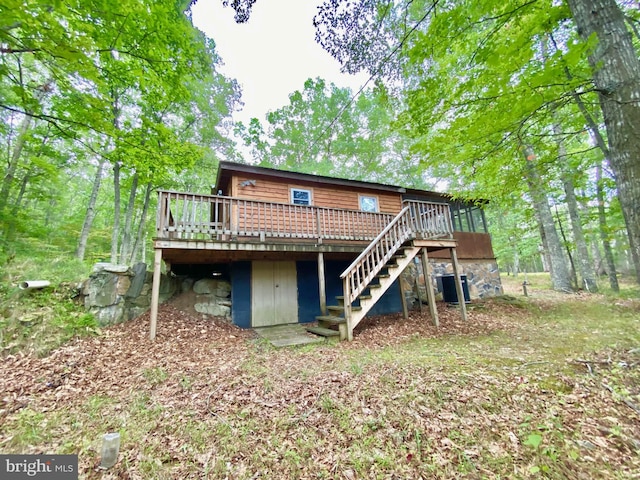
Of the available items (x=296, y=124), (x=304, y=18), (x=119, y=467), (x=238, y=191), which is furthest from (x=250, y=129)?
(x=119, y=467)

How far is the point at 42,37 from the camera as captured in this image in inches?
162

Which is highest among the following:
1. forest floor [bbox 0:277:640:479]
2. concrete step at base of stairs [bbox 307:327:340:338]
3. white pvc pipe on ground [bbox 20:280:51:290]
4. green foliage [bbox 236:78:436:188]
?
green foliage [bbox 236:78:436:188]

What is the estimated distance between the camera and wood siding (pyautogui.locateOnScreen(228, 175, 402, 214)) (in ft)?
28.1

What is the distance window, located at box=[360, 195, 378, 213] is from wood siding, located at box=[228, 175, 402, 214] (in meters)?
0.15

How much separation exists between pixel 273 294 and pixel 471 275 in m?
9.05

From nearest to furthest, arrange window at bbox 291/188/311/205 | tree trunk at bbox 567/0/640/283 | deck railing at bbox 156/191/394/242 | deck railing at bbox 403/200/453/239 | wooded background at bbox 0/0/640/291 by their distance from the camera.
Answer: tree trunk at bbox 567/0/640/283, wooded background at bbox 0/0/640/291, deck railing at bbox 156/191/394/242, deck railing at bbox 403/200/453/239, window at bbox 291/188/311/205

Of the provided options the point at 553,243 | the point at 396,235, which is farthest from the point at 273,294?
the point at 553,243

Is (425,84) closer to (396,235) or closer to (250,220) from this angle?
(396,235)

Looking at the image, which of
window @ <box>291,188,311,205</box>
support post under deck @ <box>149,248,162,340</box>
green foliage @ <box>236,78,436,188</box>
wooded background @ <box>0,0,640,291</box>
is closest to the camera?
wooded background @ <box>0,0,640,291</box>

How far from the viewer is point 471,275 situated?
11836 millimetres

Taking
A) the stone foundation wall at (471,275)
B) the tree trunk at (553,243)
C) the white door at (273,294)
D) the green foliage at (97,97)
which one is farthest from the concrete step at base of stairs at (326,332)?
the tree trunk at (553,243)

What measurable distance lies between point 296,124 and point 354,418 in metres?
20.3

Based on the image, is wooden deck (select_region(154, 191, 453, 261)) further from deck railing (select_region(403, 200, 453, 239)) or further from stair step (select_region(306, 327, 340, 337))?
stair step (select_region(306, 327, 340, 337))

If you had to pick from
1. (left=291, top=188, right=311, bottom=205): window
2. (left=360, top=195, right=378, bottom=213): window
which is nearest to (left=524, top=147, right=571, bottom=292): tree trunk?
(left=360, top=195, right=378, bottom=213): window
